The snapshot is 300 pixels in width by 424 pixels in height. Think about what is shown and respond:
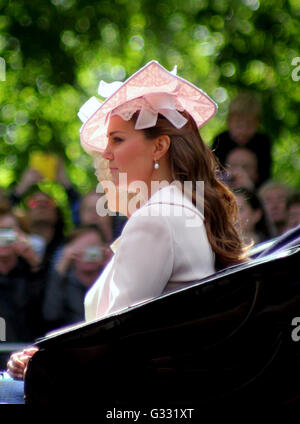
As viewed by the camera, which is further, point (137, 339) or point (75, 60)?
Answer: point (75, 60)

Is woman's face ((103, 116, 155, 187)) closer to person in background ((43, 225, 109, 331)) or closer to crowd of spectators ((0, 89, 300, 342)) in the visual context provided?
crowd of spectators ((0, 89, 300, 342))

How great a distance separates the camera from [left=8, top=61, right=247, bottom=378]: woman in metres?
1.97

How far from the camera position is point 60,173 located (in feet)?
16.8

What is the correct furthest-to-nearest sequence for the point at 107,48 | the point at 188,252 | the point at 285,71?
1. the point at 107,48
2. the point at 285,71
3. the point at 188,252

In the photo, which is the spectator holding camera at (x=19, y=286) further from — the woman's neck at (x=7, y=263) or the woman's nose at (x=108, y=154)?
the woman's nose at (x=108, y=154)

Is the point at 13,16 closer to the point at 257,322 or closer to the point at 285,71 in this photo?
the point at 285,71

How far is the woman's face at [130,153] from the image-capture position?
6.97 feet

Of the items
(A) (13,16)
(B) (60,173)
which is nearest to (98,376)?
(B) (60,173)

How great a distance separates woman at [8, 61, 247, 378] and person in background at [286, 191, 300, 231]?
219 cm

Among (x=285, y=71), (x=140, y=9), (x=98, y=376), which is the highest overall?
(x=140, y=9)

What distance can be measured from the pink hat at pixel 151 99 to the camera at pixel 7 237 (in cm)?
186

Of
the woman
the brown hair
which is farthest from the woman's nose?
the brown hair

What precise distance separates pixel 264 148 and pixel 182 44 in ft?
15.0

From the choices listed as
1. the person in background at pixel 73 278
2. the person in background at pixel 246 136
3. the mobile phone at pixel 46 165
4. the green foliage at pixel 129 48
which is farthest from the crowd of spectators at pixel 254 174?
the green foliage at pixel 129 48
